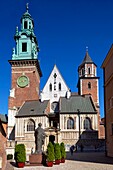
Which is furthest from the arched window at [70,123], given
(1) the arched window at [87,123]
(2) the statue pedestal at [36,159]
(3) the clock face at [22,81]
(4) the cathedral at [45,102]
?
(2) the statue pedestal at [36,159]

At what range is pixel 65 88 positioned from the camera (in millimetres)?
64562

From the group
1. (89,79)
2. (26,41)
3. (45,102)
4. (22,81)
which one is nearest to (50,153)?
(45,102)

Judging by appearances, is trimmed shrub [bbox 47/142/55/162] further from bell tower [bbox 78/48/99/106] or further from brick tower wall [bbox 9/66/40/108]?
bell tower [bbox 78/48/99/106]

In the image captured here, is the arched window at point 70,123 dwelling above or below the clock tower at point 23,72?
below

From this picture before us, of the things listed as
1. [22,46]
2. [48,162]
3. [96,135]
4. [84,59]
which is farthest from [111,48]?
[84,59]

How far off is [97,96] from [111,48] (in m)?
41.9

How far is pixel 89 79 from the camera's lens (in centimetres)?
7306

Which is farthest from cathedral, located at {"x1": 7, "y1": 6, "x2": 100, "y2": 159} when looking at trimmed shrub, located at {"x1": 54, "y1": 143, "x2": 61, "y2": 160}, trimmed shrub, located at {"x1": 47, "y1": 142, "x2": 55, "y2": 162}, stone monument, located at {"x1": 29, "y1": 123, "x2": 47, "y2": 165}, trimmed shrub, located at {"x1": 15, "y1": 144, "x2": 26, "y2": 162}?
trimmed shrub, located at {"x1": 15, "y1": 144, "x2": 26, "y2": 162}

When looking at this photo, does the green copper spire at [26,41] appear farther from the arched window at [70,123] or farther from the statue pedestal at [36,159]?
the statue pedestal at [36,159]

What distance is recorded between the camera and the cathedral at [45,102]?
177ft

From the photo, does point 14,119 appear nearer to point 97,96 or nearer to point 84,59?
point 97,96

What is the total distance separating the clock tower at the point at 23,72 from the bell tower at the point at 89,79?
42.9 feet

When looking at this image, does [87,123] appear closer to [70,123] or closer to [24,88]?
[70,123]

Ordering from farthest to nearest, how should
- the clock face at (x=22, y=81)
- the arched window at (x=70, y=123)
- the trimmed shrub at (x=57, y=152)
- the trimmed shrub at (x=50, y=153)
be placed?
the clock face at (x=22, y=81) → the arched window at (x=70, y=123) → the trimmed shrub at (x=57, y=152) → the trimmed shrub at (x=50, y=153)
